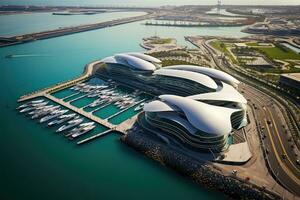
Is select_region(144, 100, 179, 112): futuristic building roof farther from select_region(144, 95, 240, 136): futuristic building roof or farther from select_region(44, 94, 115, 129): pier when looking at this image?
select_region(44, 94, 115, 129): pier

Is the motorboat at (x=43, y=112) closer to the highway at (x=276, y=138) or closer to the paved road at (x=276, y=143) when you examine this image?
the highway at (x=276, y=138)

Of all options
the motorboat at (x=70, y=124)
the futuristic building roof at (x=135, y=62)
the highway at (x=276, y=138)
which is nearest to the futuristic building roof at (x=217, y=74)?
the highway at (x=276, y=138)

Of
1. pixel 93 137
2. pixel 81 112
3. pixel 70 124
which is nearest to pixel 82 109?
pixel 81 112

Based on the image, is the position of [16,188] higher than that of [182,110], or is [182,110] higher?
[182,110]

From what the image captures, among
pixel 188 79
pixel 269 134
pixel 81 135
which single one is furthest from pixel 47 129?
pixel 269 134

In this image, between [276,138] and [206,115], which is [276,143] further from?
[206,115]

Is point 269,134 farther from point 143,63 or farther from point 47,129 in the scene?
point 47,129

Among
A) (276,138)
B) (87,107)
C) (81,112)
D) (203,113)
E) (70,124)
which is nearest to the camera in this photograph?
(203,113)
